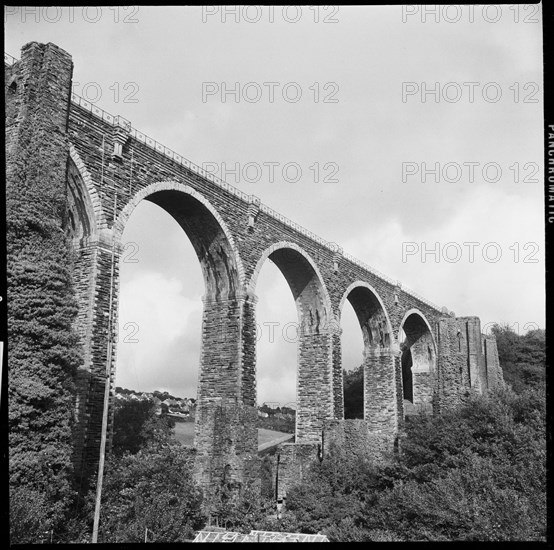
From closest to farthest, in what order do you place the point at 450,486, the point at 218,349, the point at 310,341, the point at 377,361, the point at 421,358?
1. the point at 450,486
2. the point at 218,349
3. the point at 310,341
4. the point at 377,361
5. the point at 421,358

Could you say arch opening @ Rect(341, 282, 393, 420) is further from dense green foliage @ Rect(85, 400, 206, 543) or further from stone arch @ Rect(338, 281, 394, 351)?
dense green foliage @ Rect(85, 400, 206, 543)

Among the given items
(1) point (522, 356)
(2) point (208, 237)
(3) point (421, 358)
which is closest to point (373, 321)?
(3) point (421, 358)

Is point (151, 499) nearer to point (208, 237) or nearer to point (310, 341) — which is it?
point (208, 237)

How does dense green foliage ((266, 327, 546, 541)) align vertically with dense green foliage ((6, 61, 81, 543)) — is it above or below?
below

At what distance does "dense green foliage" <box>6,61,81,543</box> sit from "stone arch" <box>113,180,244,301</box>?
6.03m

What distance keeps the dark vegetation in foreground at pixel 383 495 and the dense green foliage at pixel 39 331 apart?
15 centimetres

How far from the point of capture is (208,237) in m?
20.5

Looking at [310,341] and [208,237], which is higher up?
[208,237]

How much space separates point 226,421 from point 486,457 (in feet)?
25.4

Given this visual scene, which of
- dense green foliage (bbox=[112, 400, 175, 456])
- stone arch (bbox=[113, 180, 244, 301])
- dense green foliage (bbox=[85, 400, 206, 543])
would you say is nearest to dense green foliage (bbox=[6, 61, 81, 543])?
dense green foliage (bbox=[85, 400, 206, 543])

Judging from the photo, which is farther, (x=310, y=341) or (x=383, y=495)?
(x=310, y=341)

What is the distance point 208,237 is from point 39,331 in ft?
31.3

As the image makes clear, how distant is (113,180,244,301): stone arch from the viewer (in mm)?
19156

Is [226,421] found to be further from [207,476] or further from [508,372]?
[508,372]
